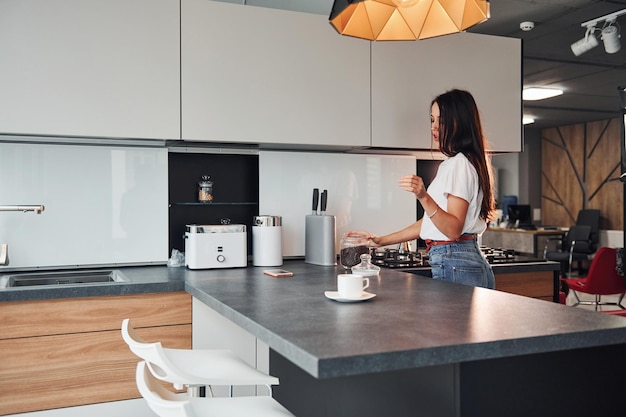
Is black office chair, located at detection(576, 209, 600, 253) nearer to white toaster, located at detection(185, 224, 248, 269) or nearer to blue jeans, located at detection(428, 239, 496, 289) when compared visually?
blue jeans, located at detection(428, 239, 496, 289)

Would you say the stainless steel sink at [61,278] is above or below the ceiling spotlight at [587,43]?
below

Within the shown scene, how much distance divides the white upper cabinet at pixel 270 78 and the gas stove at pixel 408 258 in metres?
0.60

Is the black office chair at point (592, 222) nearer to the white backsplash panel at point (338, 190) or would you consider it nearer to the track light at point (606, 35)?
the track light at point (606, 35)

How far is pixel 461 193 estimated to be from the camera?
2.40 m

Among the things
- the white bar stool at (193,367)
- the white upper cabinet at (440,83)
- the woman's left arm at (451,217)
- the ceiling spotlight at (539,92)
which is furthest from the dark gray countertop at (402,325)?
the ceiling spotlight at (539,92)

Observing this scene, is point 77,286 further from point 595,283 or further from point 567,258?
point 567,258

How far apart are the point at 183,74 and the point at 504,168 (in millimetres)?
9445

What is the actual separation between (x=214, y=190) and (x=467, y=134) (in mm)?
1338

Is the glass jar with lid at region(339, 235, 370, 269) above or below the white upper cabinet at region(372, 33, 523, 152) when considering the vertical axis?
below

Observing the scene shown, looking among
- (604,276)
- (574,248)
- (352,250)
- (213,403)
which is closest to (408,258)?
(352,250)

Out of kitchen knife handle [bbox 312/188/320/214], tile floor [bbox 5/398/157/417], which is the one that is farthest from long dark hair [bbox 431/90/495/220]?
tile floor [bbox 5/398/157/417]

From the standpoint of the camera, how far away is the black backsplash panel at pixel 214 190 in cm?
310

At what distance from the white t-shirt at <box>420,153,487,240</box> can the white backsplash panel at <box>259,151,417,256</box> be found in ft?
2.75

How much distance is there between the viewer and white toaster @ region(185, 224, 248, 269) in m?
2.76
